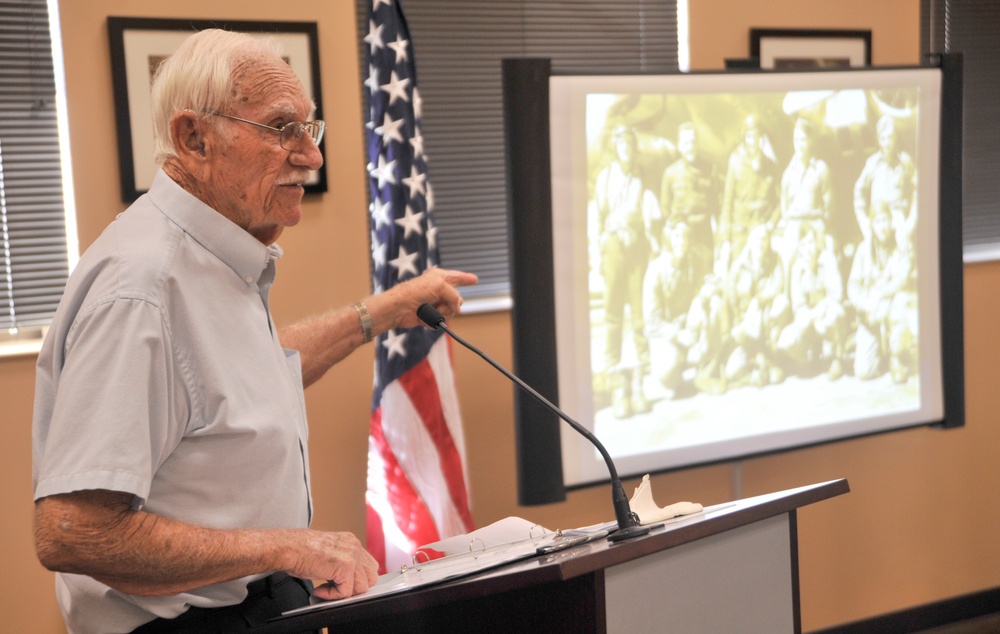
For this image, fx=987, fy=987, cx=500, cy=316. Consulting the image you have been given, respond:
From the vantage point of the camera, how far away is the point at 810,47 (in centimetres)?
344

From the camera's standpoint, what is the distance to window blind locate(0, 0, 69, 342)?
2.42 m

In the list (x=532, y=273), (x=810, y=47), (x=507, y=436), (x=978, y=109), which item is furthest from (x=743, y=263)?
(x=978, y=109)

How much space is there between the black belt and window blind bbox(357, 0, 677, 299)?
5.48 ft

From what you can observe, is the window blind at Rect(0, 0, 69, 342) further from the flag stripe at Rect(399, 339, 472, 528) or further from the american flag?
the flag stripe at Rect(399, 339, 472, 528)

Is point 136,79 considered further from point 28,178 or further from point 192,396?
point 192,396

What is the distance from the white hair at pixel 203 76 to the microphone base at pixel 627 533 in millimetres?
793

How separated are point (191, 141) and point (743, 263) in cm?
190

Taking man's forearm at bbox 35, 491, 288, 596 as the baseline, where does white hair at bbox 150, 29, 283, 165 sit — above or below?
above

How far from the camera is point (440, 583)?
1155 mm

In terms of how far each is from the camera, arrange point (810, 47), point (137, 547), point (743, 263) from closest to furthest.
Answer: point (137, 547)
point (743, 263)
point (810, 47)

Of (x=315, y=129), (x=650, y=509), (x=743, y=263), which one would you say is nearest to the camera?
(x=650, y=509)

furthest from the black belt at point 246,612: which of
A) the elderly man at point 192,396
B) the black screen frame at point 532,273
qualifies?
the black screen frame at point 532,273

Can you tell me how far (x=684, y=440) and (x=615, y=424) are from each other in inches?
9.7

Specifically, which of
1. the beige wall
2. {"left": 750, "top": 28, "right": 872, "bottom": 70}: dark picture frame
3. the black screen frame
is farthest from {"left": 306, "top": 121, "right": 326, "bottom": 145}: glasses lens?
{"left": 750, "top": 28, "right": 872, "bottom": 70}: dark picture frame
